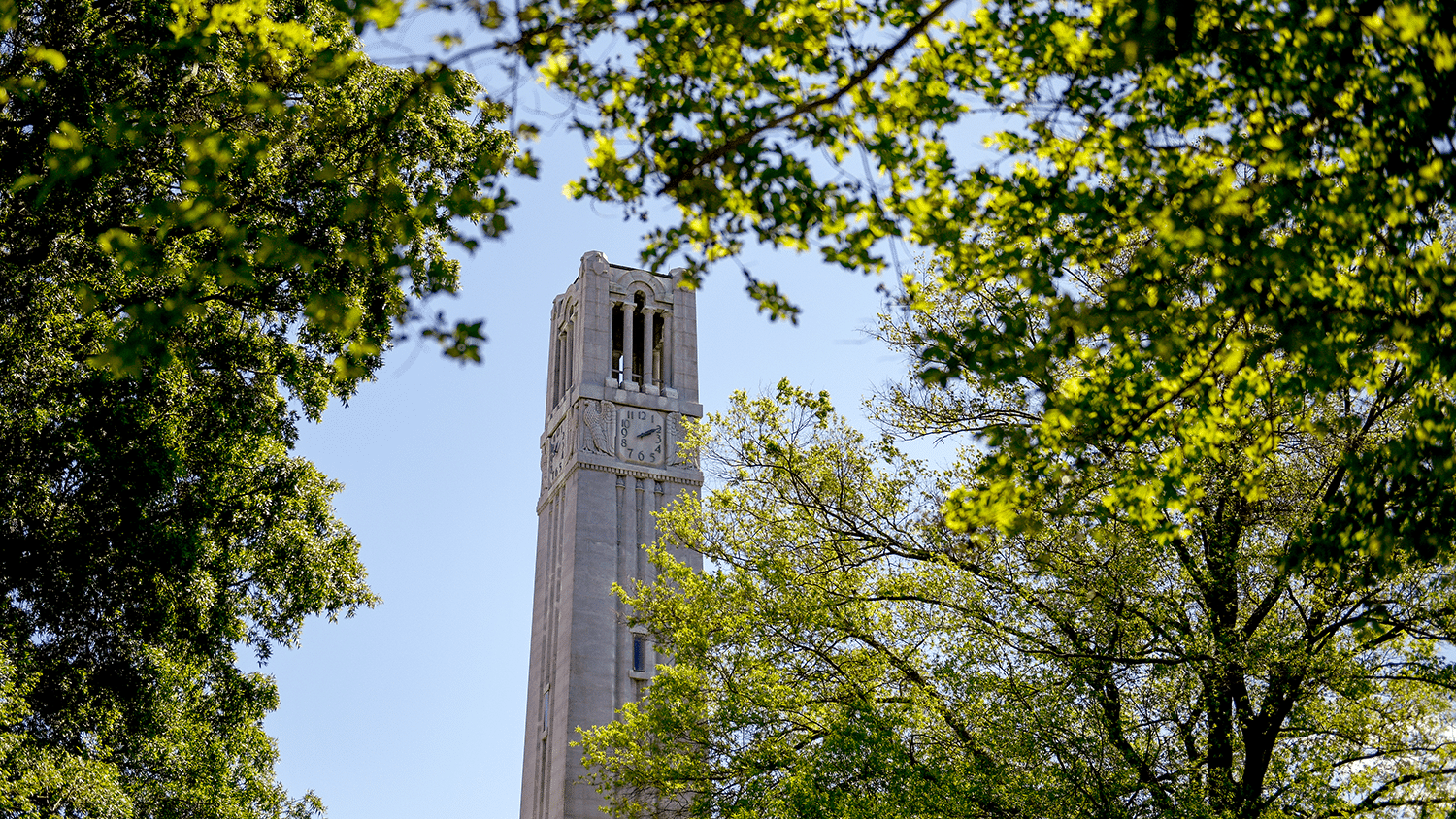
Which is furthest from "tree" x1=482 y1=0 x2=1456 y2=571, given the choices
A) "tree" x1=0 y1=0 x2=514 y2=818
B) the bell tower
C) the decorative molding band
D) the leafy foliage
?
the decorative molding band

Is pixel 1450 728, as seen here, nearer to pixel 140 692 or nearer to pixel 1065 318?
pixel 1065 318

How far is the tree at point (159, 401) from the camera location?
14789 mm

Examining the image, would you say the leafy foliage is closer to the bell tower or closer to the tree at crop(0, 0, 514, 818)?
the tree at crop(0, 0, 514, 818)

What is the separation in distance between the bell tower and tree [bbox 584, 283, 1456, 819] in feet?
77.9

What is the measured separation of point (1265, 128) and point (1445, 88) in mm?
945

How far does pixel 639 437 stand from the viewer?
46781 mm

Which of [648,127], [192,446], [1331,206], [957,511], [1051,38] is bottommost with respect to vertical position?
[957,511]

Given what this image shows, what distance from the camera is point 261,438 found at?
17016mm

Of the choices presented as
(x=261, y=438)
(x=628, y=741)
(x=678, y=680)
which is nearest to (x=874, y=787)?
(x=678, y=680)

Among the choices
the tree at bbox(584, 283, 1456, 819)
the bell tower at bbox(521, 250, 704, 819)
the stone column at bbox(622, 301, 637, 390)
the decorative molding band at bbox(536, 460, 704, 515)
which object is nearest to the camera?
the tree at bbox(584, 283, 1456, 819)

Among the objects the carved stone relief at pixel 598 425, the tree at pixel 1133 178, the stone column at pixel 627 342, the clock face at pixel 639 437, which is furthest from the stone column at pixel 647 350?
the tree at pixel 1133 178

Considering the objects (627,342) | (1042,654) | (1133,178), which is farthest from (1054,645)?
(627,342)

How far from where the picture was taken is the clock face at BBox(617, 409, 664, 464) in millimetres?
46531

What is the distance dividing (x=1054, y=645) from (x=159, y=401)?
1143 centimetres
